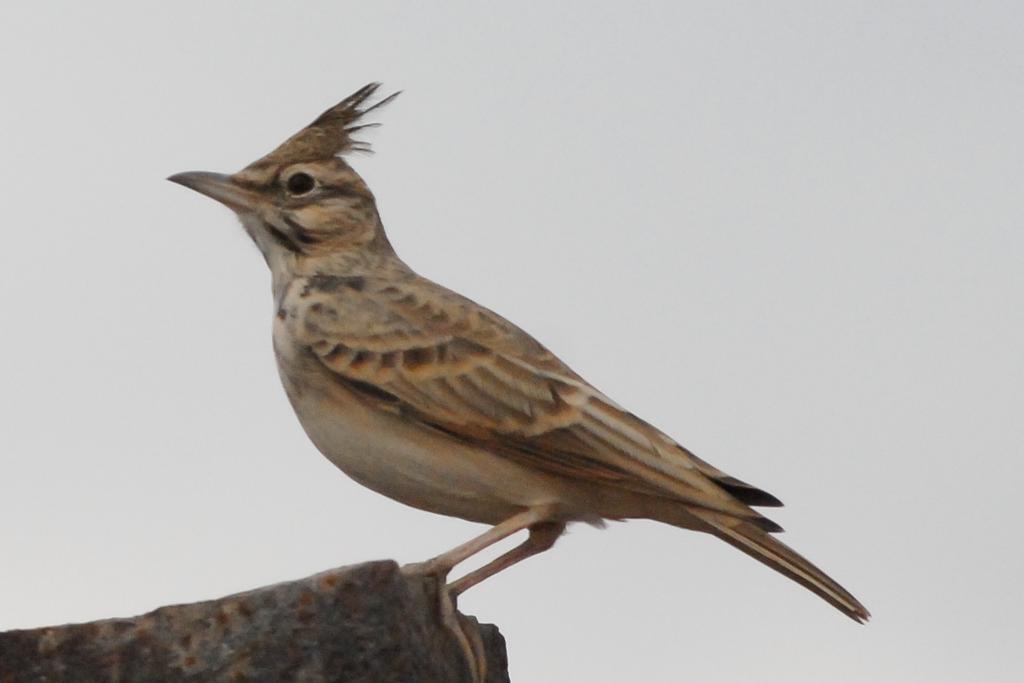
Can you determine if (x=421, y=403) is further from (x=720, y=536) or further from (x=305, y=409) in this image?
(x=720, y=536)

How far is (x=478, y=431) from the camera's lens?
9.62 m

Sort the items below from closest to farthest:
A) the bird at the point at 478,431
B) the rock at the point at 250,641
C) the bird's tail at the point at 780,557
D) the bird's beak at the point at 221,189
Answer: the rock at the point at 250,641 < the bird's tail at the point at 780,557 < the bird at the point at 478,431 < the bird's beak at the point at 221,189

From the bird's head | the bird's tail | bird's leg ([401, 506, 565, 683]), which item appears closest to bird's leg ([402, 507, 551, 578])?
bird's leg ([401, 506, 565, 683])

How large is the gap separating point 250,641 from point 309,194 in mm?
5114

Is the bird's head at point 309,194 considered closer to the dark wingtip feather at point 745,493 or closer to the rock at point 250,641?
the dark wingtip feather at point 745,493

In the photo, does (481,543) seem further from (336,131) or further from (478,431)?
(336,131)

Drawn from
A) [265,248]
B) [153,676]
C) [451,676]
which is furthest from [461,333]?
[153,676]

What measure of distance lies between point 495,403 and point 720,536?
1499 mm

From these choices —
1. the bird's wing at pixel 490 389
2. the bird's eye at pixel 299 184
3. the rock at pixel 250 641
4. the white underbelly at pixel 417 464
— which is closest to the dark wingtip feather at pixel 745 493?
the bird's wing at pixel 490 389

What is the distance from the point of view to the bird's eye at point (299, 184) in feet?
37.7

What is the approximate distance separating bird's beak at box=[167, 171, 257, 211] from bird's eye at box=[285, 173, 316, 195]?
→ 0.90ft

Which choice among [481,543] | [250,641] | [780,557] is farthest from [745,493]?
[250,641]

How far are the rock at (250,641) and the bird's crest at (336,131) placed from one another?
5162 millimetres

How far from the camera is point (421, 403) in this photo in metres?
9.84
